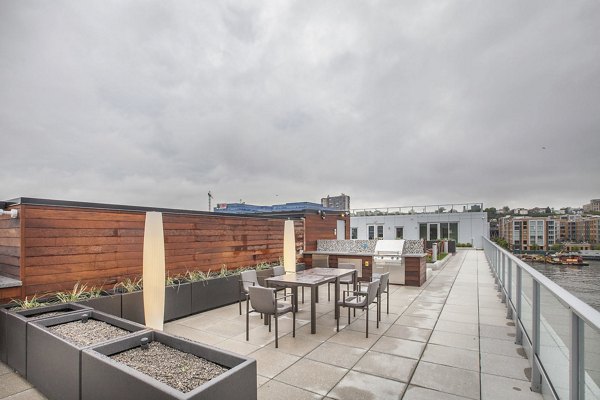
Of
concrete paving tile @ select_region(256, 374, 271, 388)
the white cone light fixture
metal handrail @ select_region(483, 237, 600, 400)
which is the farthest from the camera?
the white cone light fixture

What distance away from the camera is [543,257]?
29.7m

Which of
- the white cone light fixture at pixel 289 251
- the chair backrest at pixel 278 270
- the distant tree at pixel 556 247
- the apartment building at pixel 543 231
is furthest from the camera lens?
the distant tree at pixel 556 247

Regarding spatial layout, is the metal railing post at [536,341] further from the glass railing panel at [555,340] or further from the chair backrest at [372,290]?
the chair backrest at [372,290]

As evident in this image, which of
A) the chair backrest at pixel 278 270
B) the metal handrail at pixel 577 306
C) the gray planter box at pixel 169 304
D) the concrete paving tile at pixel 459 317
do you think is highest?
the metal handrail at pixel 577 306

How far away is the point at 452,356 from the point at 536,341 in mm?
970

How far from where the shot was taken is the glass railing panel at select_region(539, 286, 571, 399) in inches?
71.3

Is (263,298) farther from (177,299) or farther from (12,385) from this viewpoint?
(12,385)

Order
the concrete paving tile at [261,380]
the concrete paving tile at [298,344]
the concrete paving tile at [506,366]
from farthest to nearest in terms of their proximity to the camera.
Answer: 1. the concrete paving tile at [298,344]
2. the concrete paving tile at [506,366]
3. the concrete paving tile at [261,380]

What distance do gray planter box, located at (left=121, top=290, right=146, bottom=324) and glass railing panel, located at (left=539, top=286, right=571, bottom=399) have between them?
4.94 meters

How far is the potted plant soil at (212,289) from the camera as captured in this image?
539 cm

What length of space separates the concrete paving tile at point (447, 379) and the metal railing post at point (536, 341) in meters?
0.48

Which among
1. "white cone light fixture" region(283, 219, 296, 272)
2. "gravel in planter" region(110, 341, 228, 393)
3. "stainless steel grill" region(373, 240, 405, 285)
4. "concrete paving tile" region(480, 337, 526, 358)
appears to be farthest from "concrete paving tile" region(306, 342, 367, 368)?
"stainless steel grill" region(373, 240, 405, 285)

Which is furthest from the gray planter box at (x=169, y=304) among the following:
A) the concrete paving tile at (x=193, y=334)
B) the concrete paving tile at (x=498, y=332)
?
the concrete paving tile at (x=498, y=332)

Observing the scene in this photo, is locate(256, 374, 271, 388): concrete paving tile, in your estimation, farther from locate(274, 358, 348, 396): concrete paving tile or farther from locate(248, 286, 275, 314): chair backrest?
locate(248, 286, 275, 314): chair backrest
